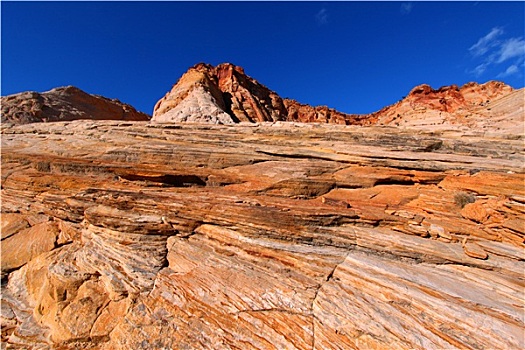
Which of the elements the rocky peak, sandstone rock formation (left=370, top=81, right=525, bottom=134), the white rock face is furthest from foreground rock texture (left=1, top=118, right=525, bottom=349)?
the rocky peak

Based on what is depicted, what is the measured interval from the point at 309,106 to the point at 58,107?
52626 millimetres

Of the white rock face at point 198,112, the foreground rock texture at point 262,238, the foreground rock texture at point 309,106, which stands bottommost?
the foreground rock texture at point 262,238

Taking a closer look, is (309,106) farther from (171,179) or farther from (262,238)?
(262,238)

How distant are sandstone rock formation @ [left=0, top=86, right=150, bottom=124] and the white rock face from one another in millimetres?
14458

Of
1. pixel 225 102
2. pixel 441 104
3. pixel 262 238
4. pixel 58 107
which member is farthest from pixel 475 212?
pixel 441 104

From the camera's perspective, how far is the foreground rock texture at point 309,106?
3548 centimetres

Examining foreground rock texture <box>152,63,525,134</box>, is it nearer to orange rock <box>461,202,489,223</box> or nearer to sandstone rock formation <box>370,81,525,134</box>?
sandstone rock formation <box>370,81,525,134</box>

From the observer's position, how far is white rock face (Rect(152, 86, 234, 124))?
30.1 m

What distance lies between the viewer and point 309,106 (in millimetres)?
67875

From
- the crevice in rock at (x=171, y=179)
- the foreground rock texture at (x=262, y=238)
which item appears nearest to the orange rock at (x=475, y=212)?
the foreground rock texture at (x=262, y=238)

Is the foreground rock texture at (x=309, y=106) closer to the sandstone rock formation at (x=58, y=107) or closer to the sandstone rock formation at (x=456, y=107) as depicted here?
the sandstone rock formation at (x=456, y=107)

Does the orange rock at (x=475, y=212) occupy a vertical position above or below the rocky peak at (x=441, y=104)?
below

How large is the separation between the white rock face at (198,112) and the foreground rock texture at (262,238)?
11834mm

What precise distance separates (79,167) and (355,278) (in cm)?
1637
